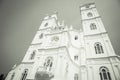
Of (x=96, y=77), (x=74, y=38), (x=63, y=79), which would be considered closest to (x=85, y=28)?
(x=74, y=38)

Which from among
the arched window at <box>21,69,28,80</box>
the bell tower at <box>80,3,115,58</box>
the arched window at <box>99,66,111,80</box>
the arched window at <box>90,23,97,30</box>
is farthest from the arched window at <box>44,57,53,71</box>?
the arched window at <box>90,23,97,30</box>

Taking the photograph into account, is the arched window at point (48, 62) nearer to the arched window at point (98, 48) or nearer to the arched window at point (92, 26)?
the arched window at point (98, 48)

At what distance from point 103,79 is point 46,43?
13099mm

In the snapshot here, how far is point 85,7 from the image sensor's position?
85.3 feet

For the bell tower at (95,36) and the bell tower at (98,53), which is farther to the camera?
the bell tower at (95,36)

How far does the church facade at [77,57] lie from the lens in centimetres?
1270

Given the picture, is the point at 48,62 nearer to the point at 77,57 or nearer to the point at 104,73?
the point at 77,57

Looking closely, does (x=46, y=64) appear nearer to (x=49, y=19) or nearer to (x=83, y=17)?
(x=83, y=17)

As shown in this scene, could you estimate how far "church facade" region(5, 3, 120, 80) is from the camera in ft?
41.7

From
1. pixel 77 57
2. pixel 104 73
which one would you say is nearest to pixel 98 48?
pixel 104 73

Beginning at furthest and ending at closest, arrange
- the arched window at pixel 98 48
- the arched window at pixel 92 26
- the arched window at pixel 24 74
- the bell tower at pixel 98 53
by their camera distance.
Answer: the arched window at pixel 92 26, the arched window at pixel 24 74, the arched window at pixel 98 48, the bell tower at pixel 98 53

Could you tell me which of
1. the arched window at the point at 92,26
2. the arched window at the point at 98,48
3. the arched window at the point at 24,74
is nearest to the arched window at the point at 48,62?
the arched window at the point at 24,74

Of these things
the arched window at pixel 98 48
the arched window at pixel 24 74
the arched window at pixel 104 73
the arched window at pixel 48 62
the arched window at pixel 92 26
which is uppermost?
the arched window at pixel 92 26

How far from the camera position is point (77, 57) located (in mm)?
18953
